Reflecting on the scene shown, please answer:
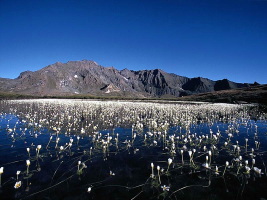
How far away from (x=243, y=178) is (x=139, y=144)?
585 cm

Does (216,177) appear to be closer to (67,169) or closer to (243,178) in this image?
(243,178)

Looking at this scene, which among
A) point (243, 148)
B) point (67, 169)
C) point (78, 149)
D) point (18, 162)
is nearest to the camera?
point (67, 169)

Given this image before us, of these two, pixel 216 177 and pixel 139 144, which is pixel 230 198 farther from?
pixel 139 144

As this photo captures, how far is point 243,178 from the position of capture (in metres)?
6.48

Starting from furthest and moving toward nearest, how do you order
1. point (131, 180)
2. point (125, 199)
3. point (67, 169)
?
point (67, 169)
point (131, 180)
point (125, 199)

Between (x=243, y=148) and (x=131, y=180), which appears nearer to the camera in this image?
(x=131, y=180)

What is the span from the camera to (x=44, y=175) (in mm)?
6500

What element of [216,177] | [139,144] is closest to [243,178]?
[216,177]

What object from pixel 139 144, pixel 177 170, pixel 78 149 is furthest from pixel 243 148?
pixel 78 149

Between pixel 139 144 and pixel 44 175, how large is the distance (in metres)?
5.82

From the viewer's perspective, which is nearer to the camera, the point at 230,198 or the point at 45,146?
the point at 230,198

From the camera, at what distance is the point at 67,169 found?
7.03 m

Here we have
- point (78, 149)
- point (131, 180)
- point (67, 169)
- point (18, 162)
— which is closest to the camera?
point (131, 180)

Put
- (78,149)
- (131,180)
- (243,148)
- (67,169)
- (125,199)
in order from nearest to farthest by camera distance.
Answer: (125,199)
(131,180)
(67,169)
(78,149)
(243,148)
